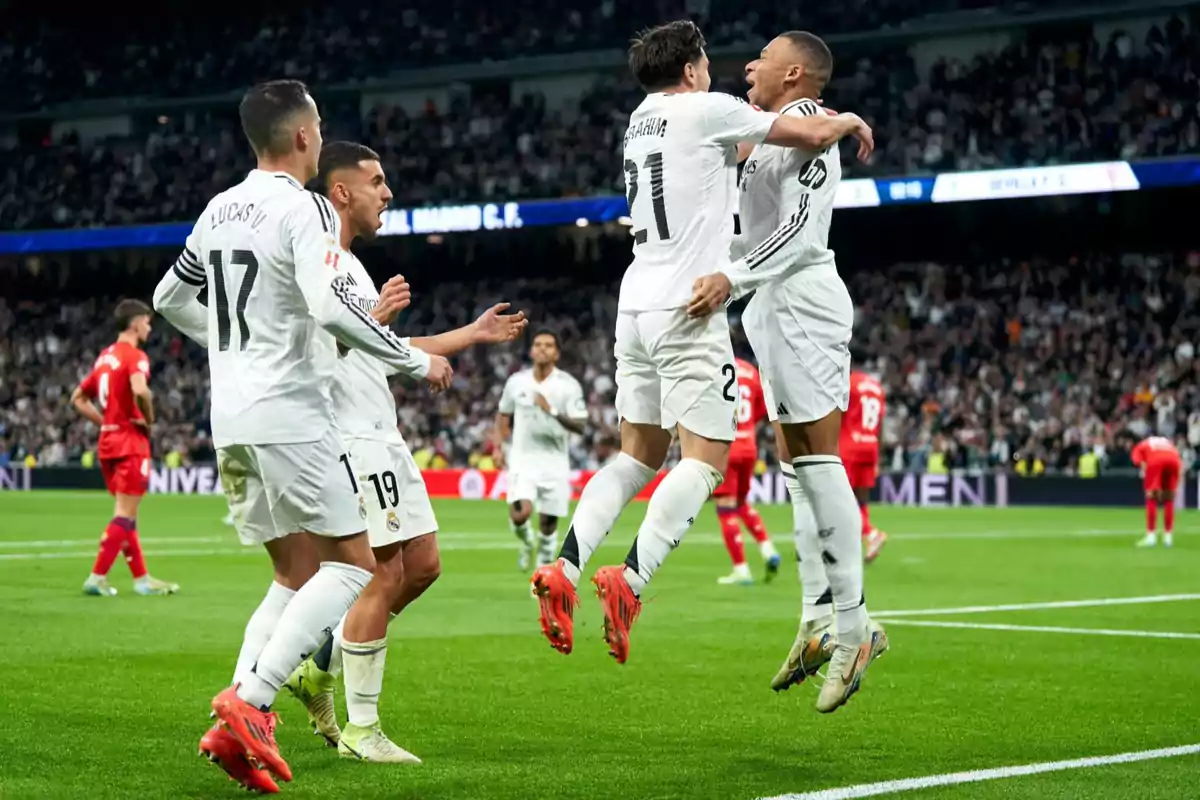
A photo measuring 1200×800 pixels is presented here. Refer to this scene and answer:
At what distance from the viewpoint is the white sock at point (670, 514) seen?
662cm

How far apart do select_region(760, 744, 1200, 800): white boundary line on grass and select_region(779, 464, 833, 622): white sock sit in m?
1.28

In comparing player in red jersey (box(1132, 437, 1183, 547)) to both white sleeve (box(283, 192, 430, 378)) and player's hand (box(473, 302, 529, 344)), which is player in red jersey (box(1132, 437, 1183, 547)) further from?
white sleeve (box(283, 192, 430, 378))

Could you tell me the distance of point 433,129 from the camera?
1781 inches

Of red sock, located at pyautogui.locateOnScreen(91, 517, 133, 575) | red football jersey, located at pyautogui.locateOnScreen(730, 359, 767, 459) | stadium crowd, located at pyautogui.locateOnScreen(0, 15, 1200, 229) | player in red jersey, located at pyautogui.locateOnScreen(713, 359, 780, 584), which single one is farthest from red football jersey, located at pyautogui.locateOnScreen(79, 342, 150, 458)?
stadium crowd, located at pyautogui.locateOnScreen(0, 15, 1200, 229)

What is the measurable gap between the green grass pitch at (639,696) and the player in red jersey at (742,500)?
0.39 metres

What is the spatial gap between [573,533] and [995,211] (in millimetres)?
33782

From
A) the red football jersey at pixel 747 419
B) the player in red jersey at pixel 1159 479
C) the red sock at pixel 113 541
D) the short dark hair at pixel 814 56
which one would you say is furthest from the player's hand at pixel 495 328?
the player in red jersey at pixel 1159 479

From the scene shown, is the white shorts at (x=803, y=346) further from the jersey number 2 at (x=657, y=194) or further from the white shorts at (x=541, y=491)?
the white shorts at (x=541, y=491)

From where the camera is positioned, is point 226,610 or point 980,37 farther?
point 980,37

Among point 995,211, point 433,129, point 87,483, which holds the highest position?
point 433,129

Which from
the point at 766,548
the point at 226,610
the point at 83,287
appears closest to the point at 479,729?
the point at 226,610

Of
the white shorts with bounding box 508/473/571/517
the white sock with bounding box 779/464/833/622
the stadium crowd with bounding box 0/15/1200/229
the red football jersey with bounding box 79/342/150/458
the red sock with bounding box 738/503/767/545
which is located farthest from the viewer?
the stadium crowd with bounding box 0/15/1200/229

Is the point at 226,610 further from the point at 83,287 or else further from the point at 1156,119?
the point at 83,287

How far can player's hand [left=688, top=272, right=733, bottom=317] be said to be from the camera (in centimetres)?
646
